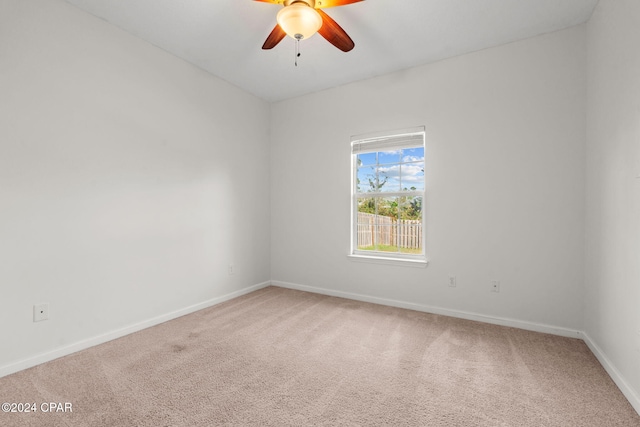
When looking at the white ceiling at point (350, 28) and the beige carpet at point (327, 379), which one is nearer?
the beige carpet at point (327, 379)

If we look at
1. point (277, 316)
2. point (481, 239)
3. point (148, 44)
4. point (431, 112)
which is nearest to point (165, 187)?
point (148, 44)

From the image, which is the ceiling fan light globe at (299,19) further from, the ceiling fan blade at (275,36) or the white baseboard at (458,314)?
the white baseboard at (458,314)

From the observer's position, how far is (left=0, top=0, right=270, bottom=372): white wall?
209 centimetres

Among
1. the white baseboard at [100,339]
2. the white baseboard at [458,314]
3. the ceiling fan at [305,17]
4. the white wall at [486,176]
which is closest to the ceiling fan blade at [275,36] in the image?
the ceiling fan at [305,17]

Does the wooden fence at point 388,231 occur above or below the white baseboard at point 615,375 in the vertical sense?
above

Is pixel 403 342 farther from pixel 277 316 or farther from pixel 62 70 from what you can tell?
pixel 62 70

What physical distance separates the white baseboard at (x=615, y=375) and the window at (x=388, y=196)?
1.52m

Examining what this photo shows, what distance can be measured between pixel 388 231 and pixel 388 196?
44 centimetres

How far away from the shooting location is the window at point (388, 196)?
11.4 ft

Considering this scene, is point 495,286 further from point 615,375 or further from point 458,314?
point 615,375

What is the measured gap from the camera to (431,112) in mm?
3281

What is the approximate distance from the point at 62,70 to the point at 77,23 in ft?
1.42

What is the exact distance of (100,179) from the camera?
2.53 metres

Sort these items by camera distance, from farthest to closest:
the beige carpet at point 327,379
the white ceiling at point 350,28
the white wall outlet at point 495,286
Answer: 1. the white wall outlet at point 495,286
2. the white ceiling at point 350,28
3. the beige carpet at point 327,379
